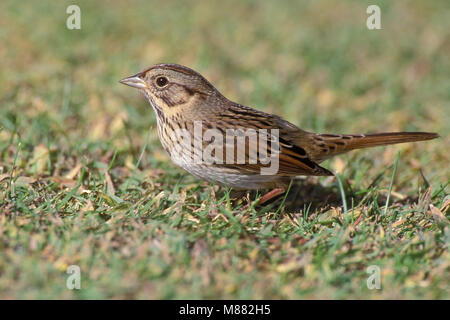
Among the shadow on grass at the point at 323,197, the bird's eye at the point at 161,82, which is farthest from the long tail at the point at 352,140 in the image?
the bird's eye at the point at 161,82

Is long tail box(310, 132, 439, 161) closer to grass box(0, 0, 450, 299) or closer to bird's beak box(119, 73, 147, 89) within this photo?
grass box(0, 0, 450, 299)

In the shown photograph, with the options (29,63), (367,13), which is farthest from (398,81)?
(29,63)

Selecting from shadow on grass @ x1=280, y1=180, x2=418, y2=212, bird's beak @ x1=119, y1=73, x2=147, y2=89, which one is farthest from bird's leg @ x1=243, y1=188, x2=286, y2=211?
bird's beak @ x1=119, y1=73, x2=147, y2=89

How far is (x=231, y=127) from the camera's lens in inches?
177

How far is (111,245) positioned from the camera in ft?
11.7

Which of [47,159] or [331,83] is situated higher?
[331,83]

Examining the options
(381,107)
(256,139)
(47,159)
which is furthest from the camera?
(381,107)

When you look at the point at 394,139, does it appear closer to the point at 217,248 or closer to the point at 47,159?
the point at 217,248

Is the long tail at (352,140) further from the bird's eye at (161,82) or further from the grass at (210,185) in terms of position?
the bird's eye at (161,82)

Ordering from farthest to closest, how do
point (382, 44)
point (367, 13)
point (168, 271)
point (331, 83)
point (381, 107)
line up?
1. point (367, 13)
2. point (382, 44)
3. point (331, 83)
4. point (381, 107)
5. point (168, 271)

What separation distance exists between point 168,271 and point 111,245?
0.43 m

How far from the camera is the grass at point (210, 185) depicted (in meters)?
3.46

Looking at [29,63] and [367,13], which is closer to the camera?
[29,63]
